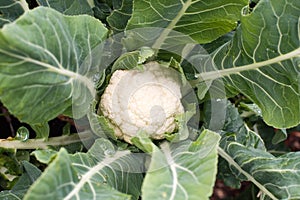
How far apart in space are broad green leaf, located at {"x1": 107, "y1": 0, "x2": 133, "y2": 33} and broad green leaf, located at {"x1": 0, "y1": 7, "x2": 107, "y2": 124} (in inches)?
7.3

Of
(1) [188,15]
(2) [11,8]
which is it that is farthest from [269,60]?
(2) [11,8]

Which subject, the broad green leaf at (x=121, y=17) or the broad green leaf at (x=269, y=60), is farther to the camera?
the broad green leaf at (x=121, y=17)

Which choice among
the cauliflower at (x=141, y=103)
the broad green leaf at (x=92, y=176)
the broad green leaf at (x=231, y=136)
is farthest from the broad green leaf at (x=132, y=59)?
the broad green leaf at (x=231, y=136)

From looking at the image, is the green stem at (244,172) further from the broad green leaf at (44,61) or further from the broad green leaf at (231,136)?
the broad green leaf at (44,61)

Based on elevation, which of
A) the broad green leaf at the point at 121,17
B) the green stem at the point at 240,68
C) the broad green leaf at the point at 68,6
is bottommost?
the green stem at the point at 240,68

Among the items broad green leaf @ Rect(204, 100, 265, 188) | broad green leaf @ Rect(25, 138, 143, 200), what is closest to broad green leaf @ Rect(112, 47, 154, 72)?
broad green leaf @ Rect(25, 138, 143, 200)

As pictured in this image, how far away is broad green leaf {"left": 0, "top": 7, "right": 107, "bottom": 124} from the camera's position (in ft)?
2.64

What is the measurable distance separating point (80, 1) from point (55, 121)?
415 mm

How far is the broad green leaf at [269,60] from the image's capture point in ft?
3.22

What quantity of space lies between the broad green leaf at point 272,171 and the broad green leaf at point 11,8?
1.73ft

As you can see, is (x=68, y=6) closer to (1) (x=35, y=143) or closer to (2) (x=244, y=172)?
(1) (x=35, y=143)

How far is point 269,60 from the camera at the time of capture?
3.42 ft

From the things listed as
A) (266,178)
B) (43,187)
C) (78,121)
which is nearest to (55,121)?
(78,121)

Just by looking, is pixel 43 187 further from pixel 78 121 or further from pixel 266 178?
pixel 266 178
